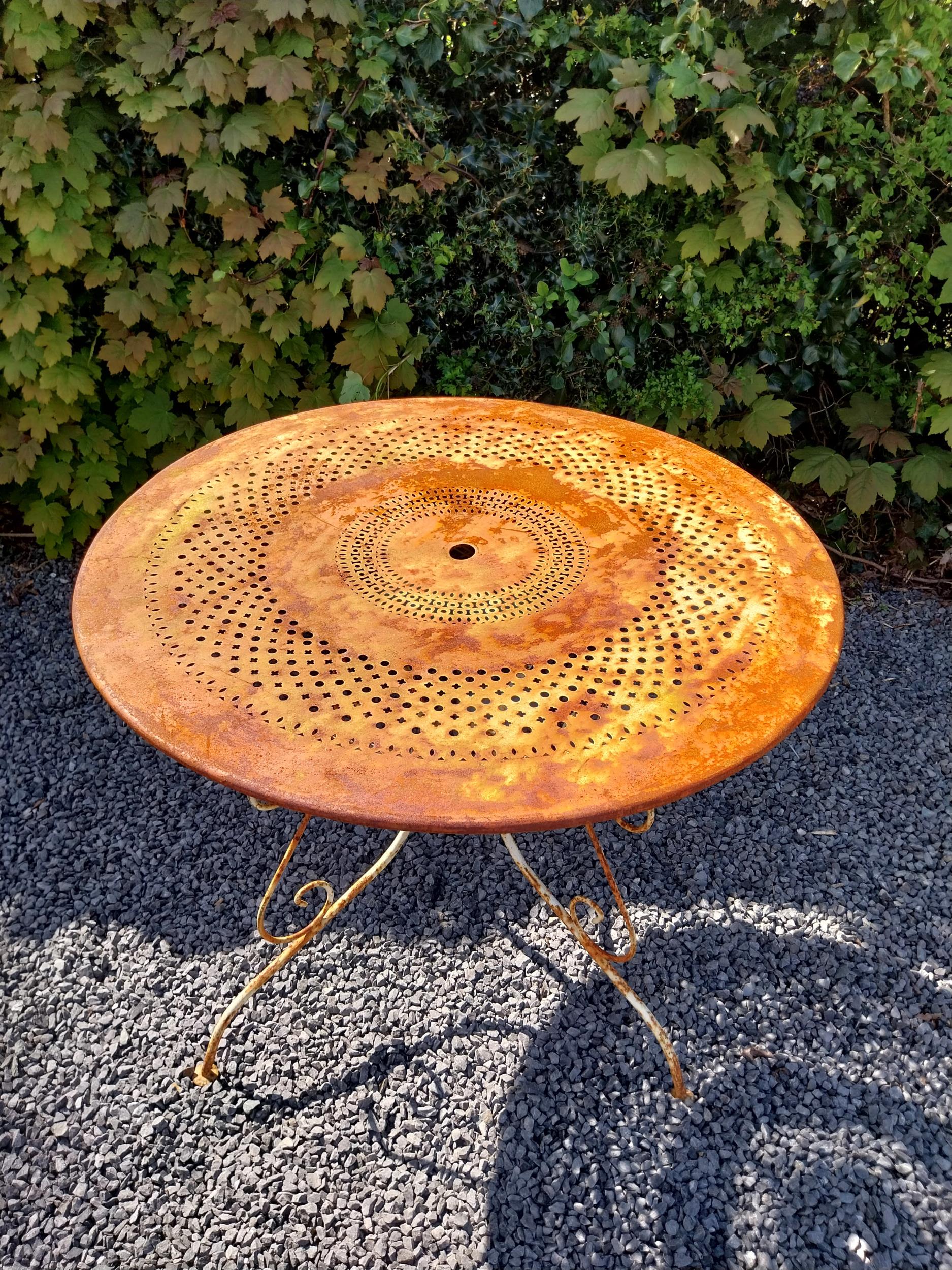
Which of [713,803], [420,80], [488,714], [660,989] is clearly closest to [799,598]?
[488,714]

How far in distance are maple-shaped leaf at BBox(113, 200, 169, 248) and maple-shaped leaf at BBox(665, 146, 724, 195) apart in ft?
5.28

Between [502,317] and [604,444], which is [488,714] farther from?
[502,317]

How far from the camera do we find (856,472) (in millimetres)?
3436

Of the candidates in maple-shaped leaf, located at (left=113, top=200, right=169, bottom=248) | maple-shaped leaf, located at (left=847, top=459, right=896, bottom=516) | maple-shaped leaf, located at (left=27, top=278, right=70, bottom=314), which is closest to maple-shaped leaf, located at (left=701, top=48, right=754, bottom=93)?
maple-shaped leaf, located at (left=847, top=459, right=896, bottom=516)

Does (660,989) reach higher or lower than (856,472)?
lower

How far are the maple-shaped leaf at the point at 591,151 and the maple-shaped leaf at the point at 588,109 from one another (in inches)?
2.6

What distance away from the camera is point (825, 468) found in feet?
11.3

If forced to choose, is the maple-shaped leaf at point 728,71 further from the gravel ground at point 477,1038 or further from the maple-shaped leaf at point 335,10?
the gravel ground at point 477,1038

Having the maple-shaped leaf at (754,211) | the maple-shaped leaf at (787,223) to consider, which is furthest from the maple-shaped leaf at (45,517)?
the maple-shaped leaf at (787,223)

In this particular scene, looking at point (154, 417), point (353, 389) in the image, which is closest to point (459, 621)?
point (353, 389)

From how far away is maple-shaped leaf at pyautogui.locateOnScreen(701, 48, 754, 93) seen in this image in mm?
2727

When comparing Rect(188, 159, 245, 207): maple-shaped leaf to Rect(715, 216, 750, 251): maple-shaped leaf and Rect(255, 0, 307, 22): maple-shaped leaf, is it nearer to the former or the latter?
Rect(255, 0, 307, 22): maple-shaped leaf

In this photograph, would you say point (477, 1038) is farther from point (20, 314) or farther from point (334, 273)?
point (20, 314)

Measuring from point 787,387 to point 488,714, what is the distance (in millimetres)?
2598
